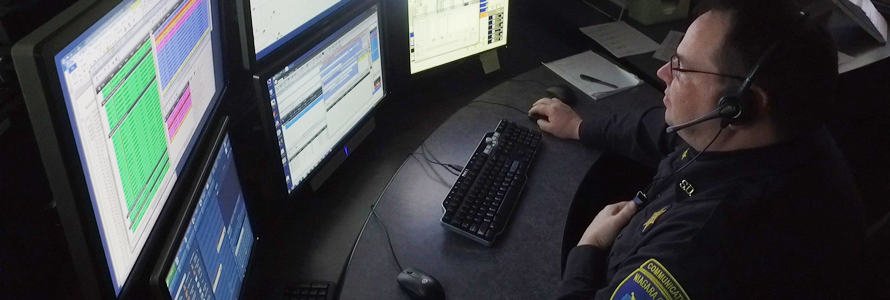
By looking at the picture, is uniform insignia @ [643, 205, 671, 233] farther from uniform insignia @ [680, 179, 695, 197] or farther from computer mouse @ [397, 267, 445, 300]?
computer mouse @ [397, 267, 445, 300]

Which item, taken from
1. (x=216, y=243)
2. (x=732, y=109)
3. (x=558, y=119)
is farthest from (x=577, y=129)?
(x=216, y=243)

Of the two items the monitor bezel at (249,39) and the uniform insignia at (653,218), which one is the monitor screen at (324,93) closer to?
the monitor bezel at (249,39)

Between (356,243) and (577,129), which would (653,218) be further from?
(356,243)

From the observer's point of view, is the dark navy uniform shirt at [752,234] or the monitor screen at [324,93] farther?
the monitor screen at [324,93]

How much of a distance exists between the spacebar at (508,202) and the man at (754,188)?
22cm

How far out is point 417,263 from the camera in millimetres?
1255

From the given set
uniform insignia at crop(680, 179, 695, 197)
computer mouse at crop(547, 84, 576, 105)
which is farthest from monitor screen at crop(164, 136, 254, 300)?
computer mouse at crop(547, 84, 576, 105)

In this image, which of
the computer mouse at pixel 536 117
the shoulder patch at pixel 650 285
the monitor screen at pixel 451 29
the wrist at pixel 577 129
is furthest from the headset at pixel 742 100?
the monitor screen at pixel 451 29

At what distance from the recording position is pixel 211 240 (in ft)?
3.03

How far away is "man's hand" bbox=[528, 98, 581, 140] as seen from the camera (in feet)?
5.43

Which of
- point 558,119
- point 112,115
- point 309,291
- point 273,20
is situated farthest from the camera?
point 558,119

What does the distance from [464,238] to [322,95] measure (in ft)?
1.41

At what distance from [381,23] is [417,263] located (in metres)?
0.58

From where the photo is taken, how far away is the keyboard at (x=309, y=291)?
3.75 feet
